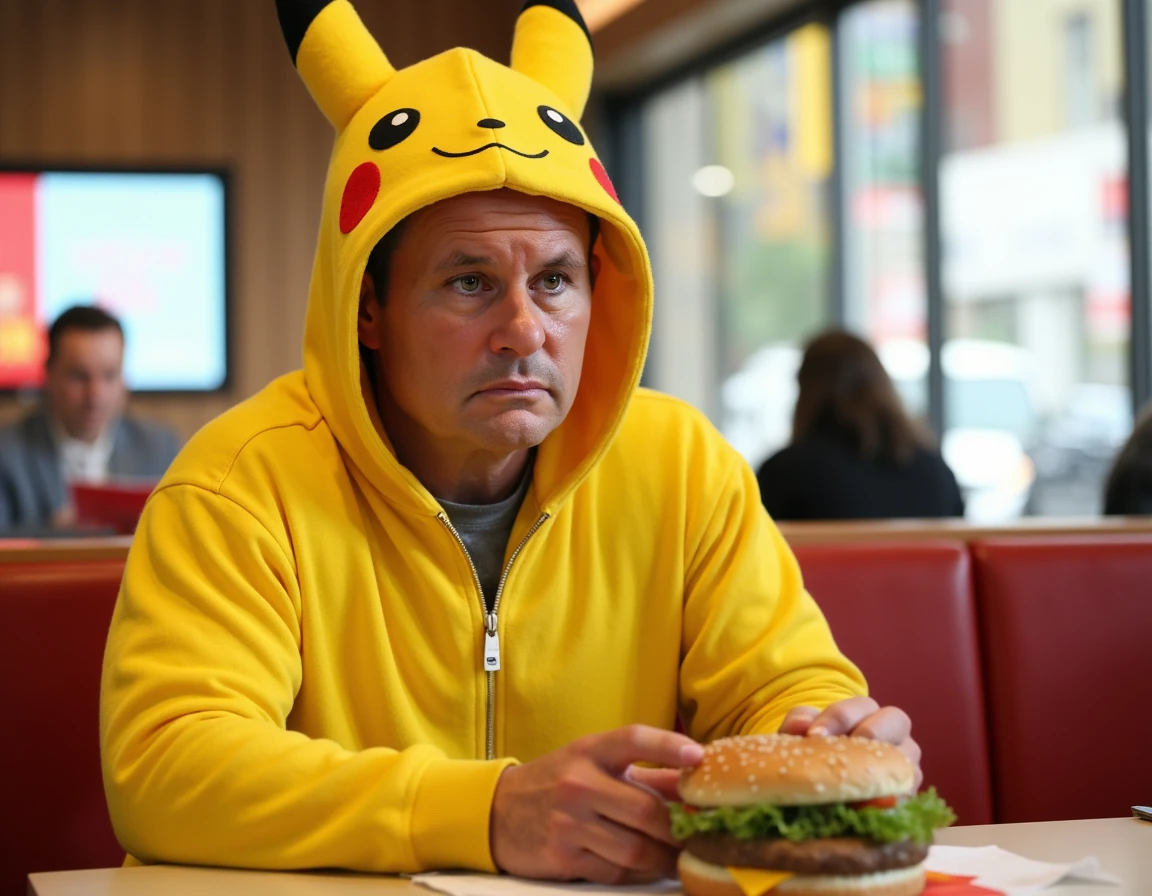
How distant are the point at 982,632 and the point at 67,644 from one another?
122 cm

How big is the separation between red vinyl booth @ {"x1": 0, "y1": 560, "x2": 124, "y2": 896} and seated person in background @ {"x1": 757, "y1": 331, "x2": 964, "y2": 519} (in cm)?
224

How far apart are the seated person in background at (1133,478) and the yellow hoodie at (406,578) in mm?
1814

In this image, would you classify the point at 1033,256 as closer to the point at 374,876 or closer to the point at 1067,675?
the point at 1067,675

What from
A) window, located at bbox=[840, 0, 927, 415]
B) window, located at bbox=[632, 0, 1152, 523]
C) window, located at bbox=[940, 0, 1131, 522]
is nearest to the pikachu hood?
window, located at bbox=[632, 0, 1152, 523]

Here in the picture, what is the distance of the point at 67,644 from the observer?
5.86ft

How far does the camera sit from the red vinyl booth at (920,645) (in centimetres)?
198

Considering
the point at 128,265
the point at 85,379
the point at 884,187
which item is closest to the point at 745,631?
the point at 85,379

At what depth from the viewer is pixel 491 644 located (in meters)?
1.53

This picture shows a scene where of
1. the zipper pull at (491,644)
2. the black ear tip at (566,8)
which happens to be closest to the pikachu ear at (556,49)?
the black ear tip at (566,8)

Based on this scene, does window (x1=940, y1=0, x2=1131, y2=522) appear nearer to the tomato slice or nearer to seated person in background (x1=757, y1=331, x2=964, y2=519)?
seated person in background (x1=757, y1=331, x2=964, y2=519)

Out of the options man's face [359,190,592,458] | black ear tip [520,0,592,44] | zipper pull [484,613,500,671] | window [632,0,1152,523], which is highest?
window [632,0,1152,523]

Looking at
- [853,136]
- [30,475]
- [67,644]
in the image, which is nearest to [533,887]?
[67,644]

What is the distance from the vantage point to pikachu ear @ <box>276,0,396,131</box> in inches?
63.6

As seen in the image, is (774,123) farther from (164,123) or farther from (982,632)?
(982,632)
